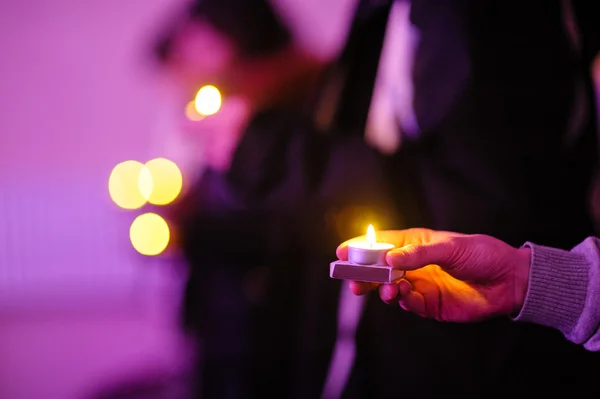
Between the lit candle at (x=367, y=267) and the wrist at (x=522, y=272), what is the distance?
14cm

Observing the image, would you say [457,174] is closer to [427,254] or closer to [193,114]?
[427,254]

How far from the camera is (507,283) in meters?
0.50

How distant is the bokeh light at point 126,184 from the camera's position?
1.77m

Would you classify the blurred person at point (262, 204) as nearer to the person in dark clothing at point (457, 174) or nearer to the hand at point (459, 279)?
the person in dark clothing at point (457, 174)

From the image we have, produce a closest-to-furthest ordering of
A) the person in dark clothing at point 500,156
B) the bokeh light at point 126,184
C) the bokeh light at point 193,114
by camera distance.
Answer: the person in dark clothing at point 500,156 → the bokeh light at point 193,114 → the bokeh light at point 126,184

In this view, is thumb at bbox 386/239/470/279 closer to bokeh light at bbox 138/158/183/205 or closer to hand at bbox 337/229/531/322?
hand at bbox 337/229/531/322

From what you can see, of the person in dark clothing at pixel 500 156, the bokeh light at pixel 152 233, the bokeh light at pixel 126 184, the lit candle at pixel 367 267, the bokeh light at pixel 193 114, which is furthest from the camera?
the bokeh light at pixel 126 184

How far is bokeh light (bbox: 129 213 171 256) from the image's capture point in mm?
1445

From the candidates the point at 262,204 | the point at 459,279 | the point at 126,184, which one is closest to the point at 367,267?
the point at 459,279

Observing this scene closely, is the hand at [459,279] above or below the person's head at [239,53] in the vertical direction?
below

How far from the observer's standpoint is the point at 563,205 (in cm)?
70

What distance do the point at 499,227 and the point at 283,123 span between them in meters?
0.37

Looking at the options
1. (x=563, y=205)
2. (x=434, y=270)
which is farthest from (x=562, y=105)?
(x=434, y=270)

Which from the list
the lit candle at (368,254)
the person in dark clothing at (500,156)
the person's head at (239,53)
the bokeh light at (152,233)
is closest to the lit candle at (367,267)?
the lit candle at (368,254)
